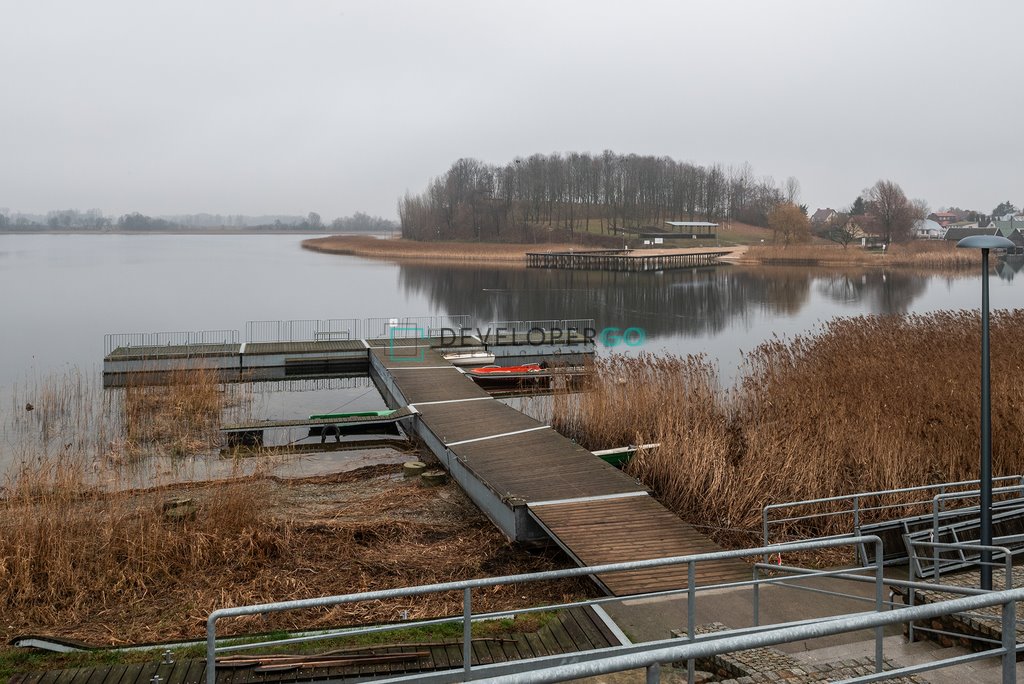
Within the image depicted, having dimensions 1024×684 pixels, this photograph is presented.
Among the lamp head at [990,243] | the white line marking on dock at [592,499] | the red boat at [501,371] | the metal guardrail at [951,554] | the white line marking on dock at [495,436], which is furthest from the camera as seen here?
the red boat at [501,371]

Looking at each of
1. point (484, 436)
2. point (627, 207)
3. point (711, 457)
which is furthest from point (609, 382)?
point (627, 207)

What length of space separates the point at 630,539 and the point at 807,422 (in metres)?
5.78

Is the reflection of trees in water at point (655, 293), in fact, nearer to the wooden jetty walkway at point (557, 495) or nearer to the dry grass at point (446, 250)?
the dry grass at point (446, 250)

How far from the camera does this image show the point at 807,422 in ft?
49.5

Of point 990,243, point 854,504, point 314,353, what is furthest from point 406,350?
point 990,243

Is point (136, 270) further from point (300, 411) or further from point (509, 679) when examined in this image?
point (509, 679)

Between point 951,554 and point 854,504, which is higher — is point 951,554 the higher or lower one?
the lower one

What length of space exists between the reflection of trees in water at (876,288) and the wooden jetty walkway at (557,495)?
35002 mm

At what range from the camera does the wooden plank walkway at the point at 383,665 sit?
23.9ft

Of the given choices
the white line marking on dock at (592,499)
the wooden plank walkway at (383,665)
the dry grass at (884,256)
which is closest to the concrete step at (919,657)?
the wooden plank walkway at (383,665)

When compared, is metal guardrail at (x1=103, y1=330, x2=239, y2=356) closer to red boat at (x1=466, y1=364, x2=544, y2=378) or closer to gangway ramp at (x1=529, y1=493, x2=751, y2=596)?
red boat at (x1=466, y1=364, x2=544, y2=378)

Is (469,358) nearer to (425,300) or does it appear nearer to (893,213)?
(425,300)

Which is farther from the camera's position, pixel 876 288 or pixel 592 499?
pixel 876 288

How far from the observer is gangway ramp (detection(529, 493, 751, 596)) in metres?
9.39
